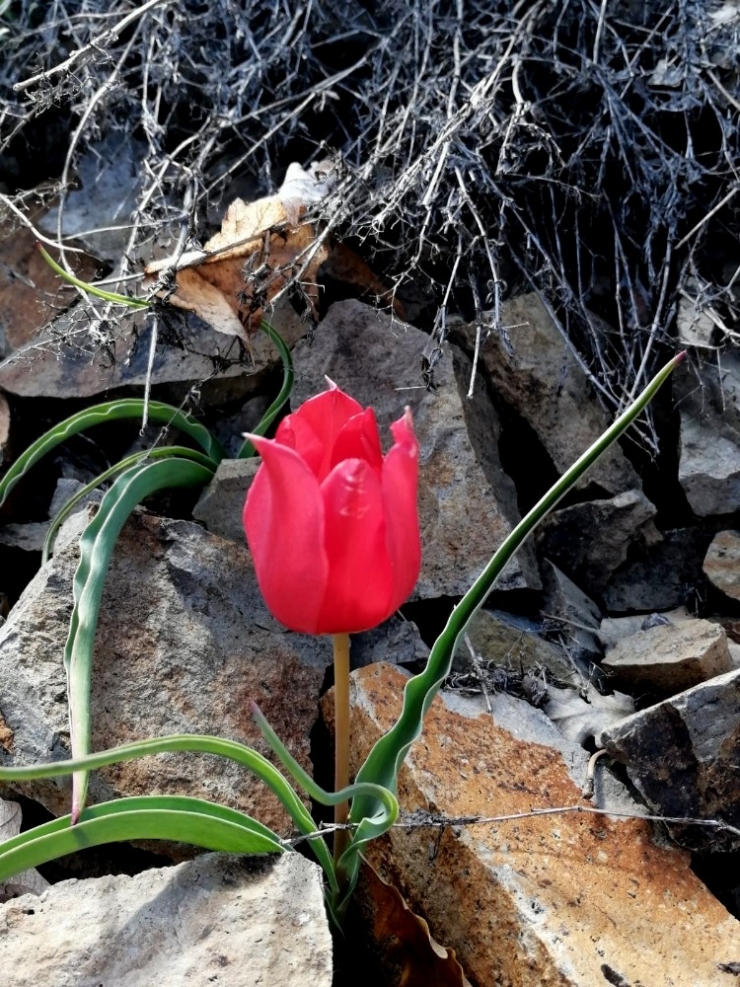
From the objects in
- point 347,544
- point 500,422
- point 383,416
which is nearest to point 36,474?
point 383,416

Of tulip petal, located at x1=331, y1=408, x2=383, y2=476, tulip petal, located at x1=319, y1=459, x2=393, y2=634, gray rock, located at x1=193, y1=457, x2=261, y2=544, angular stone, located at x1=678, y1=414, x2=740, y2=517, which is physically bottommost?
angular stone, located at x1=678, y1=414, x2=740, y2=517

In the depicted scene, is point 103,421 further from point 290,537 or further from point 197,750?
point 290,537

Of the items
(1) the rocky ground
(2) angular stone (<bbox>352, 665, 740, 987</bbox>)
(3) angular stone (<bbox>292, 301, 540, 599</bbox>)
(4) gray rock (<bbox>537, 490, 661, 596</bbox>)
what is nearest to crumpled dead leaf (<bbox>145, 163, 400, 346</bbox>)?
(1) the rocky ground

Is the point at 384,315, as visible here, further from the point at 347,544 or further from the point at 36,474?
the point at 347,544

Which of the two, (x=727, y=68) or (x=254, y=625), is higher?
(x=727, y=68)

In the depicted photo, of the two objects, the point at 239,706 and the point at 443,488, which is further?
the point at 443,488

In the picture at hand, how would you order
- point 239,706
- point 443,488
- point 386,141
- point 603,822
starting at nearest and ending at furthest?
1. point 603,822
2. point 239,706
3. point 443,488
4. point 386,141

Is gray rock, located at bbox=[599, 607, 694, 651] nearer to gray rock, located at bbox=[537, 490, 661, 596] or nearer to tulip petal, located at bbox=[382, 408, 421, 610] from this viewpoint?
gray rock, located at bbox=[537, 490, 661, 596]
